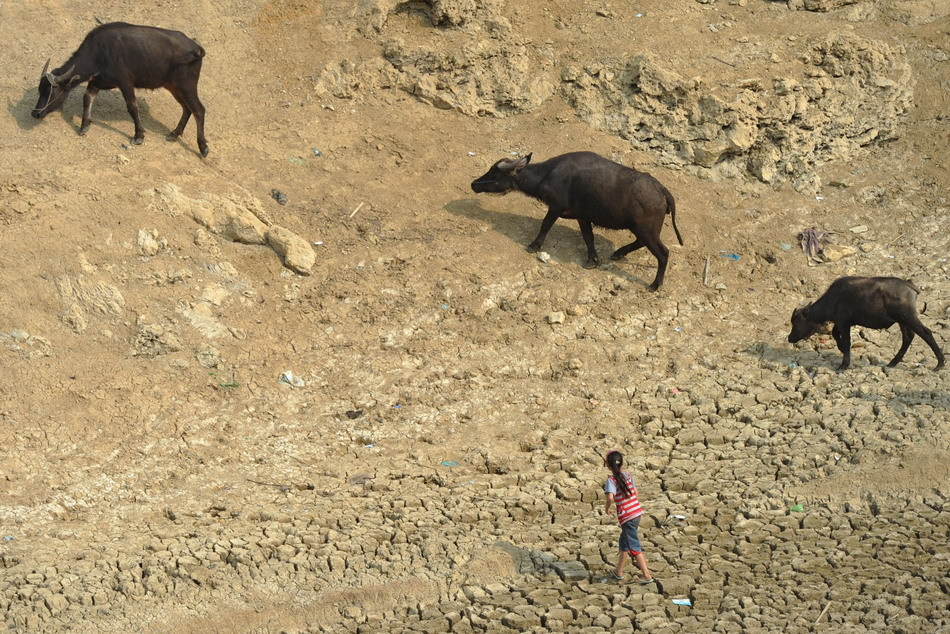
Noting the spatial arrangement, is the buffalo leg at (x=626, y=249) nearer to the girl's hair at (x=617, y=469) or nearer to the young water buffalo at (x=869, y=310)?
the young water buffalo at (x=869, y=310)

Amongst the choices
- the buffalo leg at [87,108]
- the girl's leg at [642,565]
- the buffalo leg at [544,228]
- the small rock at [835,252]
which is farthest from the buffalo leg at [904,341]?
the buffalo leg at [87,108]

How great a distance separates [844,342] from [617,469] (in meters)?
4.33

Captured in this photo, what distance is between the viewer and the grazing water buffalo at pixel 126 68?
39.1ft

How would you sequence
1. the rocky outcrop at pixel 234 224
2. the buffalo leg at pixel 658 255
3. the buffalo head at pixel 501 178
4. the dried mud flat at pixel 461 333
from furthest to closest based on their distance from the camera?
the buffalo head at pixel 501 178 → the buffalo leg at pixel 658 255 → the rocky outcrop at pixel 234 224 → the dried mud flat at pixel 461 333

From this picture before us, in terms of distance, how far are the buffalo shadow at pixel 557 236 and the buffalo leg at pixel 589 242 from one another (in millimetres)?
114

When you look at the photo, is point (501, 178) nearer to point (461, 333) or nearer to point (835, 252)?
point (461, 333)

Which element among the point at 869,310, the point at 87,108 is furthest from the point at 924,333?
the point at 87,108

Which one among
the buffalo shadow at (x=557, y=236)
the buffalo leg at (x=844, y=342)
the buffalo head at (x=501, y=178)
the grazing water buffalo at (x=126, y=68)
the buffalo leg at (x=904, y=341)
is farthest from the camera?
the buffalo head at (x=501, y=178)

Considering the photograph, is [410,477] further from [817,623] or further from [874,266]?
[874,266]

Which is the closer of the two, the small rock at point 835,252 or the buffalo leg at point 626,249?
the buffalo leg at point 626,249

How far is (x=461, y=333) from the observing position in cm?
1112

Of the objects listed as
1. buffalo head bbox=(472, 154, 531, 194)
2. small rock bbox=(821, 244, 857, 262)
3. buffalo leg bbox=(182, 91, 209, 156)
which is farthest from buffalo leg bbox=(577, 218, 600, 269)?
buffalo leg bbox=(182, 91, 209, 156)

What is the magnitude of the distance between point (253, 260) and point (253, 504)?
3453mm

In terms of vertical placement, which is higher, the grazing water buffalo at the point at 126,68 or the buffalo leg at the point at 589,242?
the grazing water buffalo at the point at 126,68
